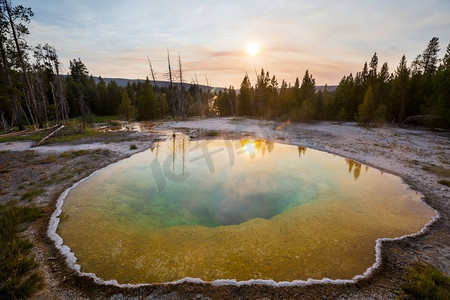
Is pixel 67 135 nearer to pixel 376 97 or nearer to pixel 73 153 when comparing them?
pixel 73 153

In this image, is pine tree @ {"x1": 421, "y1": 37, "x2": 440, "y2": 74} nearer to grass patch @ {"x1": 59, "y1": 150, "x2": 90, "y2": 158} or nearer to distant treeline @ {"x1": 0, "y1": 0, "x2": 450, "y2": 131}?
distant treeline @ {"x1": 0, "y1": 0, "x2": 450, "y2": 131}

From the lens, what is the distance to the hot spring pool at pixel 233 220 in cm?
567

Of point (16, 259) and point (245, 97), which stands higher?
point (245, 97)

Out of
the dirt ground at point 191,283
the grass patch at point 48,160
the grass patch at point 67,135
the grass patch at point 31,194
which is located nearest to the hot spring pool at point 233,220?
the dirt ground at point 191,283

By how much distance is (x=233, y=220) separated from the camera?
820cm

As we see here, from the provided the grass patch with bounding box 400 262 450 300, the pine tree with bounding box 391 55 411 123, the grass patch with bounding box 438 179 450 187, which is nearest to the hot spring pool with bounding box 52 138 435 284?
the grass patch with bounding box 400 262 450 300

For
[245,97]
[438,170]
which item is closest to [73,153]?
[438,170]

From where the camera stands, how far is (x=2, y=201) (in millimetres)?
8703

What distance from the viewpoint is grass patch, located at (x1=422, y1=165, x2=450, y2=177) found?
1297 centimetres

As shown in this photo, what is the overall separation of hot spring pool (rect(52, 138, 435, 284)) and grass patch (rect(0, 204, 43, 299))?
0.98m

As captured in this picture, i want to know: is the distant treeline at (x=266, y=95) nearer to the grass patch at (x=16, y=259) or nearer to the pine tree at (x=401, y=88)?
the pine tree at (x=401, y=88)

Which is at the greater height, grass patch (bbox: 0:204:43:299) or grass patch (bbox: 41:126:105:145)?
grass patch (bbox: 41:126:105:145)

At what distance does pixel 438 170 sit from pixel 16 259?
21.7 meters

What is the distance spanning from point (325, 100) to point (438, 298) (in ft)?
191
